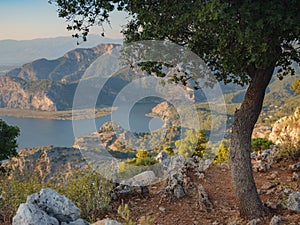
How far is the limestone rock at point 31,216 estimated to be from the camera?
13.7ft

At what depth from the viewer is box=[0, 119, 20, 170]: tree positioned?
1711 cm

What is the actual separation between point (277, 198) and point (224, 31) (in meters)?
4.23

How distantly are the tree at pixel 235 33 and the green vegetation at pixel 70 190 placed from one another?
9.05ft

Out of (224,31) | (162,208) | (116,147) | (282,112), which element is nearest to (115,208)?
(162,208)

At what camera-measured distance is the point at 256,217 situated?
5.72 meters

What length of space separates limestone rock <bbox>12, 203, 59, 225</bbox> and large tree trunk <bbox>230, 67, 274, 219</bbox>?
334cm

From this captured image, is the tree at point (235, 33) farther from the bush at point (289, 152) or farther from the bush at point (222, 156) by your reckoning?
the bush at point (222, 156)

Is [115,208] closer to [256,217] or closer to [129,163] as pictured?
[256,217]

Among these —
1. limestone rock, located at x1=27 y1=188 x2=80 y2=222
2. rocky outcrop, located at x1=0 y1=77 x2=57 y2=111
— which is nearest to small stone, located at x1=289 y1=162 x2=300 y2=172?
limestone rock, located at x1=27 y1=188 x2=80 y2=222

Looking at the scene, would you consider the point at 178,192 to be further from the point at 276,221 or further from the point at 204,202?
the point at 276,221

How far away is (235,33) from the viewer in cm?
420

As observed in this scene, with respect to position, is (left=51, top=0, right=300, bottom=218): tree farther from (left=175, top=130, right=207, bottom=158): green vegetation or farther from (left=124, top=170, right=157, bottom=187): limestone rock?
(left=175, top=130, right=207, bottom=158): green vegetation

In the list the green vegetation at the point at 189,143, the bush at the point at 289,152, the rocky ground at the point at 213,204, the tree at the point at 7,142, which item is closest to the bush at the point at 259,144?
the green vegetation at the point at 189,143

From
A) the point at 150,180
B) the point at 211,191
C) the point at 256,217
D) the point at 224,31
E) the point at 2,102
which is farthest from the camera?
the point at 2,102
